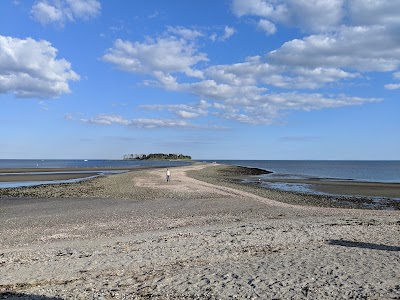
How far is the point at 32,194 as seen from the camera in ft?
104

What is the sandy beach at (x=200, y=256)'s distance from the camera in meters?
7.82

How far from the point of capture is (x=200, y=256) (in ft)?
34.3

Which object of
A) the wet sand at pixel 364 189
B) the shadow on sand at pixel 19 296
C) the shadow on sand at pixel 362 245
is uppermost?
the shadow on sand at pixel 362 245

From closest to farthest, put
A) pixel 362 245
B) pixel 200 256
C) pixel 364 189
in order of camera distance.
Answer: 1. pixel 200 256
2. pixel 362 245
3. pixel 364 189

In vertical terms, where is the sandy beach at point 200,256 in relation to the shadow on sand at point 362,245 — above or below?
below

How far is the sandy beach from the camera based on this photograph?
25.6ft

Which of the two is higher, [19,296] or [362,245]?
[362,245]

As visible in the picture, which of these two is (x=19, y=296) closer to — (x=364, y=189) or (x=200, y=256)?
(x=200, y=256)

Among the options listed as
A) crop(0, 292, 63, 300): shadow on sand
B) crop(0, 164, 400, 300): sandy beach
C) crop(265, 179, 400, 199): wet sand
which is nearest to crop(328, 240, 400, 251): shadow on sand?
crop(0, 164, 400, 300): sandy beach

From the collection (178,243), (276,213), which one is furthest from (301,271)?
(276,213)

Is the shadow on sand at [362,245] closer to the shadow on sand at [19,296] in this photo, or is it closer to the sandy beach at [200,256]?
the sandy beach at [200,256]

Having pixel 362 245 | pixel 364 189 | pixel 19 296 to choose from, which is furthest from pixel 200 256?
pixel 364 189

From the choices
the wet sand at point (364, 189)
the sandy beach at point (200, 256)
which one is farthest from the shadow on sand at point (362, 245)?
the wet sand at point (364, 189)

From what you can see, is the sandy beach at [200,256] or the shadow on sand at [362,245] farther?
the shadow on sand at [362,245]
